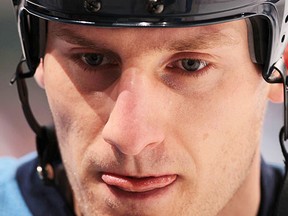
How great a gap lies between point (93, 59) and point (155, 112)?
0.16 m

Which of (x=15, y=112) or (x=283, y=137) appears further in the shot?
(x=15, y=112)

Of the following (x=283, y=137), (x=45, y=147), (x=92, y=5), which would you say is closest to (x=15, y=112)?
(x=45, y=147)

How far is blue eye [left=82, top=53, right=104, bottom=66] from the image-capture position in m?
1.28

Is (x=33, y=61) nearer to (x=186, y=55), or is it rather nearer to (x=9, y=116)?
(x=186, y=55)

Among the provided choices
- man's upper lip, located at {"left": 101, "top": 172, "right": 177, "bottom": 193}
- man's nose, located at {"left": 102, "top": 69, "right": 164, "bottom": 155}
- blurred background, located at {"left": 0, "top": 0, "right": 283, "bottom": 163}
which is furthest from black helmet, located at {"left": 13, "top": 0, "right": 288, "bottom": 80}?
blurred background, located at {"left": 0, "top": 0, "right": 283, "bottom": 163}

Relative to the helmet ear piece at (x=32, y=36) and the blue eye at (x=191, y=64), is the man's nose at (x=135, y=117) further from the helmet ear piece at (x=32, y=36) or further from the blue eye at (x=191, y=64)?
the helmet ear piece at (x=32, y=36)

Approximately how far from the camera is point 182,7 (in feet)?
3.82

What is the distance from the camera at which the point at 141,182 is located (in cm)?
127

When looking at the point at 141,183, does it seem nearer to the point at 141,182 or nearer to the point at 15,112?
the point at 141,182

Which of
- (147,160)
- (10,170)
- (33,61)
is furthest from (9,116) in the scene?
(147,160)

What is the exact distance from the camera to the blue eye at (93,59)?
1279 millimetres

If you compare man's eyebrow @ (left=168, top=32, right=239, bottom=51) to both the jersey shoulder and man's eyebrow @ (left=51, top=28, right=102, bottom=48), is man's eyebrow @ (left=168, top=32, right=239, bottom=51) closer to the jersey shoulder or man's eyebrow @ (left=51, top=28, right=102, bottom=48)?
man's eyebrow @ (left=51, top=28, right=102, bottom=48)

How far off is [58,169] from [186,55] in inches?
21.3

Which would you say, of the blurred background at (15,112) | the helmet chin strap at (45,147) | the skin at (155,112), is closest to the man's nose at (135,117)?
the skin at (155,112)
